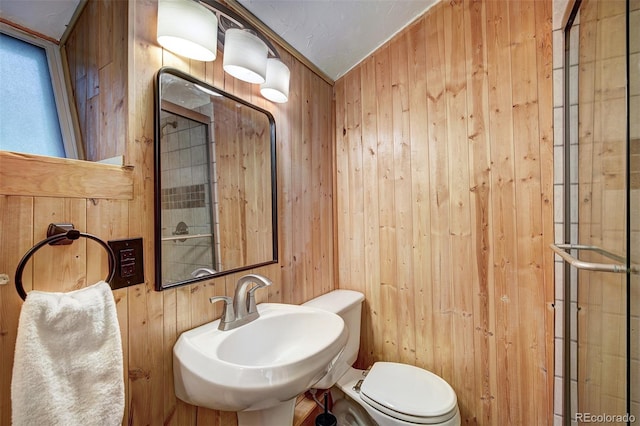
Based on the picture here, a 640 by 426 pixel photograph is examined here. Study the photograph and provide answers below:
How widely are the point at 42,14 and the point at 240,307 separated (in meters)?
1.13

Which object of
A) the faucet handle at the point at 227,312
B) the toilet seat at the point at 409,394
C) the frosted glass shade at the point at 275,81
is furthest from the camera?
the frosted glass shade at the point at 275,81

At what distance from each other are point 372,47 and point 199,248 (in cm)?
146

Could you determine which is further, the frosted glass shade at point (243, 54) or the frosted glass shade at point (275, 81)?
the frosted glass shade at point (275, 81)

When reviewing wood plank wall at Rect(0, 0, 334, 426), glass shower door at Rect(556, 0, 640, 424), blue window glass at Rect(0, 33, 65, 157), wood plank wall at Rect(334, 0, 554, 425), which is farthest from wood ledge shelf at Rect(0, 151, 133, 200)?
glass shower door at Rect(556, 0, 640, 424)

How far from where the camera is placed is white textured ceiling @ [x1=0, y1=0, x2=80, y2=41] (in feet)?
2.75

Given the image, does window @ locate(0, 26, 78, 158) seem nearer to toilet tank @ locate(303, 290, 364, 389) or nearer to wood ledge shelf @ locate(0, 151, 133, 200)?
wood ledge shelf @ locate(0, 151, 133, 200)

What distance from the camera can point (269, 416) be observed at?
968mm

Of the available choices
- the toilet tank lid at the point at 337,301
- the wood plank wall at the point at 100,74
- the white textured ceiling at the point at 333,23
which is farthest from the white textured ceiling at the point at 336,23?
the toilet tank lid at the point at 337,301

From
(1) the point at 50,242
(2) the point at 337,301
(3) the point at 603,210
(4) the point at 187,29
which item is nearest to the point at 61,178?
(1) the point at 50,242

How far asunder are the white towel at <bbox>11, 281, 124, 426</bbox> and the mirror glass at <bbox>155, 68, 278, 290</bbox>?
230 millimetres

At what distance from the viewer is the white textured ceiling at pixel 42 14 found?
2.75ft

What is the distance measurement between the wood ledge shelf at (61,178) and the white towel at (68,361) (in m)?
0.24

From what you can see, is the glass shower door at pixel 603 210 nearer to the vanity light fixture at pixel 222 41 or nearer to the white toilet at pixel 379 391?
the white toilet at pixel 379 391

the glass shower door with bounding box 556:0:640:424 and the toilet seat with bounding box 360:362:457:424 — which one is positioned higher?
the glass shower door with bounding box 556:0:640:424
